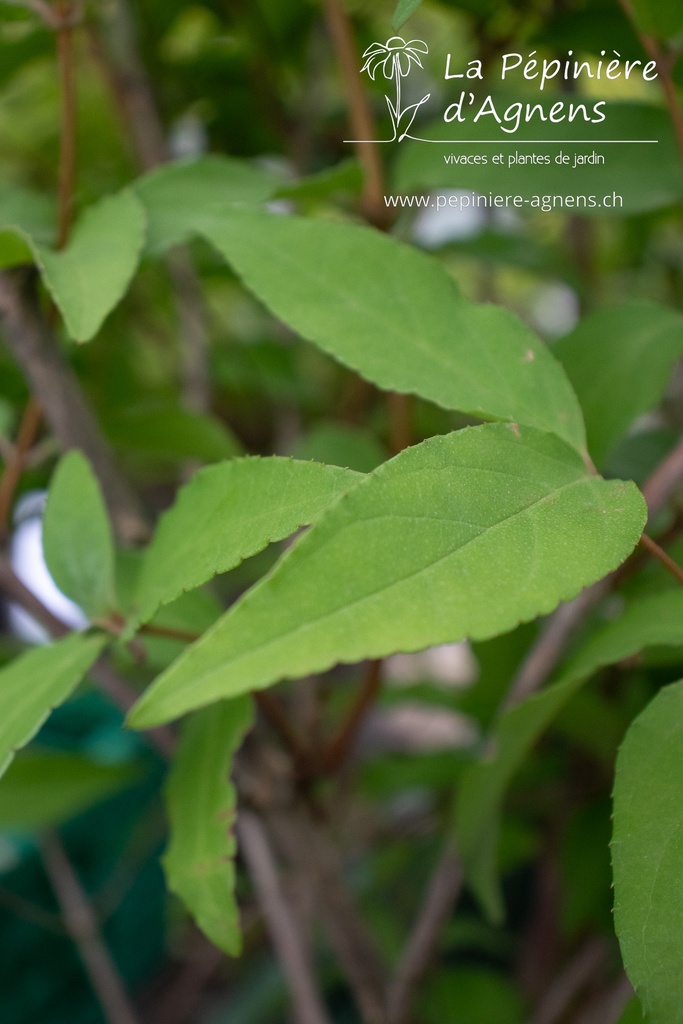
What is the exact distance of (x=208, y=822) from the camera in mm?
246

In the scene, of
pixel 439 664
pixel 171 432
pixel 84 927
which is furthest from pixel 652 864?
pixel 439 664

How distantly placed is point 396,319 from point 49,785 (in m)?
0.28

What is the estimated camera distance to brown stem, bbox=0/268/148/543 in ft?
0.98

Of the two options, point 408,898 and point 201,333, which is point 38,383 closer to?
point 201,333

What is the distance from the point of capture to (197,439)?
1.26ft

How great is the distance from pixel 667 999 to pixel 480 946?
1.49ft

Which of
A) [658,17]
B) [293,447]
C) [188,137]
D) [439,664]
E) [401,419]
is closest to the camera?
[658,17]

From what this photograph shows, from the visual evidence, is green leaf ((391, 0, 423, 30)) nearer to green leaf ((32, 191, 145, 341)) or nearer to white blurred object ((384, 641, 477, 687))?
green leaf ((32, 191, 145, 341))

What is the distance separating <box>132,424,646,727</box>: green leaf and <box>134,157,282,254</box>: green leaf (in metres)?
0.17

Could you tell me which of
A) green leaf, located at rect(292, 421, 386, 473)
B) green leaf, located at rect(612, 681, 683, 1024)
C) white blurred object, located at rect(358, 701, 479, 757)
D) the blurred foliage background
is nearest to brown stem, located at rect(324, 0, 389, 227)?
the blurred foliage background

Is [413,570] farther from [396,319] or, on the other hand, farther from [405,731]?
[405,731]

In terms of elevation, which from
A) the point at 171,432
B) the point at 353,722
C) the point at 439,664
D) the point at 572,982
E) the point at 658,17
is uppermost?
the point at 658,17

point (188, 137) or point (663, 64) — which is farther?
point (188, 137)

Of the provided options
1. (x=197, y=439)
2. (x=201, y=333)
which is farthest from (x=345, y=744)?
(x=201, y=333)
